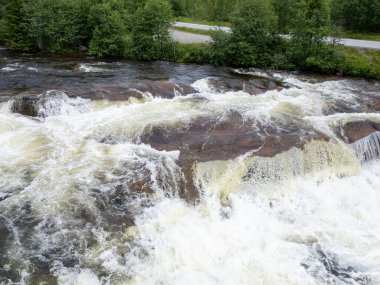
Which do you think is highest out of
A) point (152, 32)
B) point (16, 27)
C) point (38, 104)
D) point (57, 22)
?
point (57, 22)

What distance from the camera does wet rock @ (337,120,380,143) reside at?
16.1 metres

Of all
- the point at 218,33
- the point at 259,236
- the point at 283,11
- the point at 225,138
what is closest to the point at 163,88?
the point at 225,138

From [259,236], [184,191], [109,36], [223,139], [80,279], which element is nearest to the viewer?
[80,279]

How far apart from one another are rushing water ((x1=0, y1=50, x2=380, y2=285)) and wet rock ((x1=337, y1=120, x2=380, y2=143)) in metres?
0.20

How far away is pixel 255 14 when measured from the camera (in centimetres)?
2908

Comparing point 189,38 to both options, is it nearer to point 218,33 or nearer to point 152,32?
point 152,32

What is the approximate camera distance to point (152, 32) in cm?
3039

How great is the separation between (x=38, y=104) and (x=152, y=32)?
1492cm

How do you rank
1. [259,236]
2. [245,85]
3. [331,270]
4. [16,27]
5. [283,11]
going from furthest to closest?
[283,11], [16,27], [245,85], [259,236], [331,270]

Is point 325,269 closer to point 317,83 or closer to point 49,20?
point 317,83

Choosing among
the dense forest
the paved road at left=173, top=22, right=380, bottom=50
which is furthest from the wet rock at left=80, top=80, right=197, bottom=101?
the paved road at left=173, top=22, right=380, bottom=50

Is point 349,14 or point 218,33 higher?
point 349,14

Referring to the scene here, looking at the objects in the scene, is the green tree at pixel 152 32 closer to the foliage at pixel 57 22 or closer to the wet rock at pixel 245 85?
Answer: the foliage at pixel 57 22

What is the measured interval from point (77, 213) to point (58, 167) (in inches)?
103
